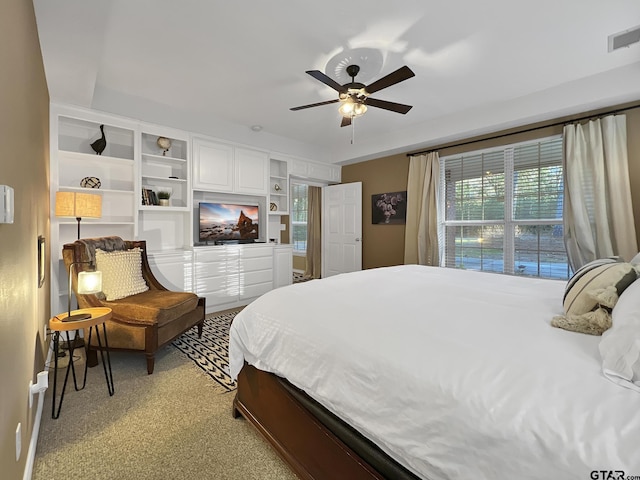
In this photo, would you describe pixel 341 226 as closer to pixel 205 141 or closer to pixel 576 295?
pixel 205 141

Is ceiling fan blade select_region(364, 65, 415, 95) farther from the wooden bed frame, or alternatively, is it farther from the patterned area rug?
the patterned area rug

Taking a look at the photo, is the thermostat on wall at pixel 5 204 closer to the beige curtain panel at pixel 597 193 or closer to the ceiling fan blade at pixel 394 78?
the ceiling fan blade at pixel 394 78

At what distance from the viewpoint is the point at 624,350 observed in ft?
2.66

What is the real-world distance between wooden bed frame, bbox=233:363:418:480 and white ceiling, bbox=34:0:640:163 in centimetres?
241

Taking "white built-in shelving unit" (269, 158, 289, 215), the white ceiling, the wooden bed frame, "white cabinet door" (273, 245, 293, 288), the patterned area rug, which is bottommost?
the patterned area rug

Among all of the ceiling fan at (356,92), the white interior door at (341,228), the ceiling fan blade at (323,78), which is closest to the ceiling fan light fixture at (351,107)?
the ceiling fan at (356,92)

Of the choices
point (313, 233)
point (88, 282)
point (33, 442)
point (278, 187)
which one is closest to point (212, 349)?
point (88, 282)

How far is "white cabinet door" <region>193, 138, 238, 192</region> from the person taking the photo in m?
4.06

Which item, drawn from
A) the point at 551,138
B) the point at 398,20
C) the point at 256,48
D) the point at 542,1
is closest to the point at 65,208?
the point at 256,48

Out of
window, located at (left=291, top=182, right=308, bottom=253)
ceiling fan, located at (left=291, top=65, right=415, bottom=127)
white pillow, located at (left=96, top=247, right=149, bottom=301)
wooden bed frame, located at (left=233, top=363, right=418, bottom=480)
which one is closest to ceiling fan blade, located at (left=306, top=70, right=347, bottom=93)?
ceiling fan, located at (left=291, top=65, right=415, bottom=127)

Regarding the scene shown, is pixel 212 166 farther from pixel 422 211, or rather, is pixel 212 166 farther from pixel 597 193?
pixel 597 193

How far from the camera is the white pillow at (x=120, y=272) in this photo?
8.75 feet

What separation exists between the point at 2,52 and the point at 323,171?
487cm

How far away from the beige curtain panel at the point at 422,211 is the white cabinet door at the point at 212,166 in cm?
283
